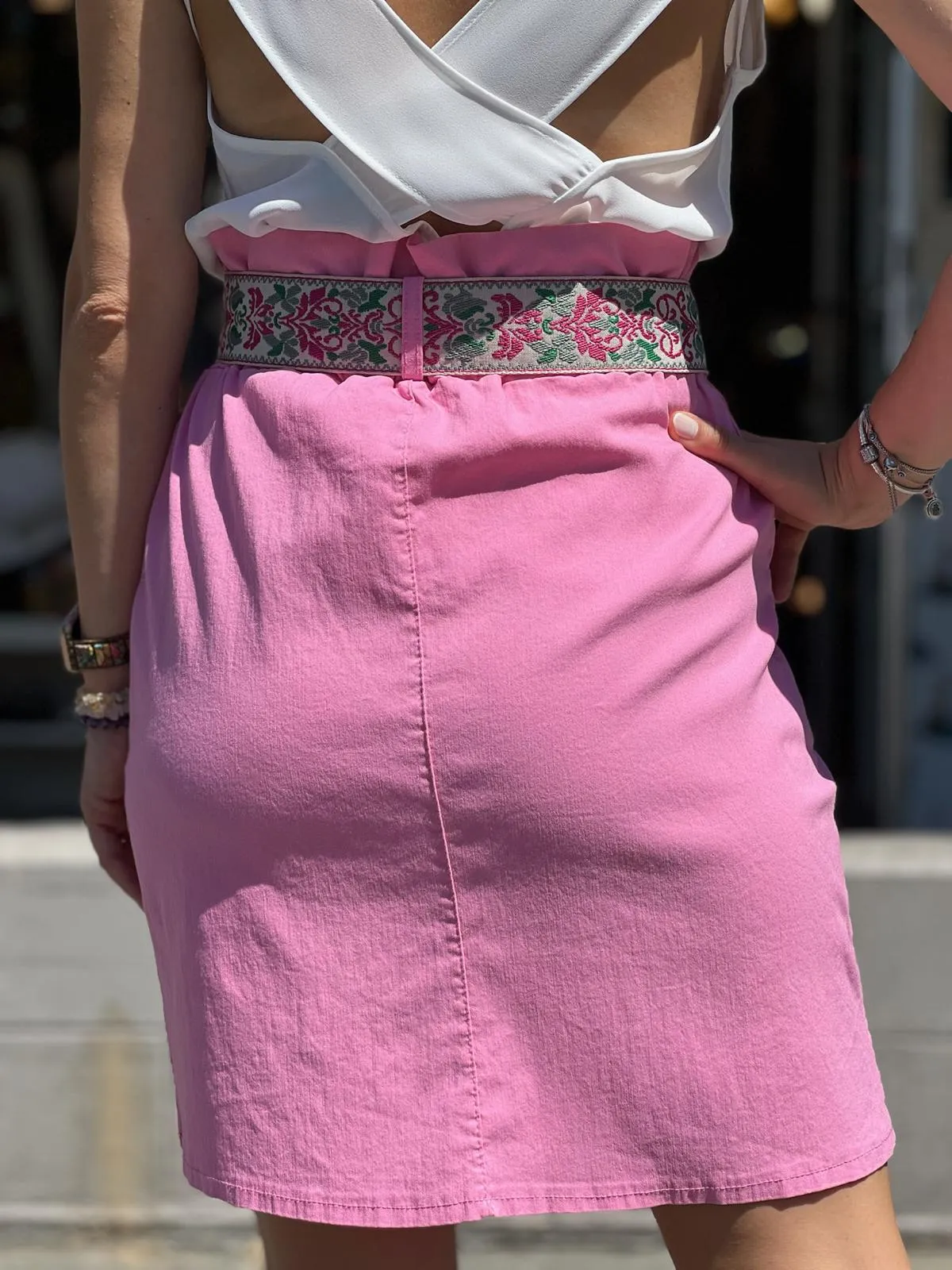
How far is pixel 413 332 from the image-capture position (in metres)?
1.20

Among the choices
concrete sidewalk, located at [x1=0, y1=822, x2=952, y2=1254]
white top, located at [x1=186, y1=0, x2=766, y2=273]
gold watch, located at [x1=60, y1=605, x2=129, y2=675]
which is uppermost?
white top, located at [x1=186, y1=0, x2=766, y2=273]

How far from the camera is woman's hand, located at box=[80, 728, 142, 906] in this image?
141cm

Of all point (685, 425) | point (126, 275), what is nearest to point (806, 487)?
point (685, 425)

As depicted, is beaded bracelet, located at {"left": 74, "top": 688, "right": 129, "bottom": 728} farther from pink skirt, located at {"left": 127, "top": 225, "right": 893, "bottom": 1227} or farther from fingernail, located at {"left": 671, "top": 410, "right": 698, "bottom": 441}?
fingernail, located at {"left": 671, "top": 410, "right": 698, "bottom": 441}

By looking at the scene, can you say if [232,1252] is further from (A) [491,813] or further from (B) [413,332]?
(B) [413,332]

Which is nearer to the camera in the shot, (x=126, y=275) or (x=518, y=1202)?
(x=518, y=1202)

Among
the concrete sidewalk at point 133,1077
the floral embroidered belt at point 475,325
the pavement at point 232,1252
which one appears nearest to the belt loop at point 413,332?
the floral embroidered belt at point 475,325

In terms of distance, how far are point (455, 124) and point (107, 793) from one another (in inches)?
25.5

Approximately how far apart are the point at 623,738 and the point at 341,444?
29 cm

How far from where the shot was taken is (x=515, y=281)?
3.93ft

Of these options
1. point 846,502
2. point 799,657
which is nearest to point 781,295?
point 799,657

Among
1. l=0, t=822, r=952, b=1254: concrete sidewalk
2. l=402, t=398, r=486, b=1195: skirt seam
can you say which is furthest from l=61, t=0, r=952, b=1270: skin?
l=0, t=822, r=952, b=1254: concrete sidewalk

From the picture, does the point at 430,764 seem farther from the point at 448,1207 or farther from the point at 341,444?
the point at 448,1207

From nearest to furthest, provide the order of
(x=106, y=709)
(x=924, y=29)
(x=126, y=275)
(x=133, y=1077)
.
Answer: (x=924, y=29) → (x=126, y=275) → (x=106, y=709) → (x=133, y=1077)
